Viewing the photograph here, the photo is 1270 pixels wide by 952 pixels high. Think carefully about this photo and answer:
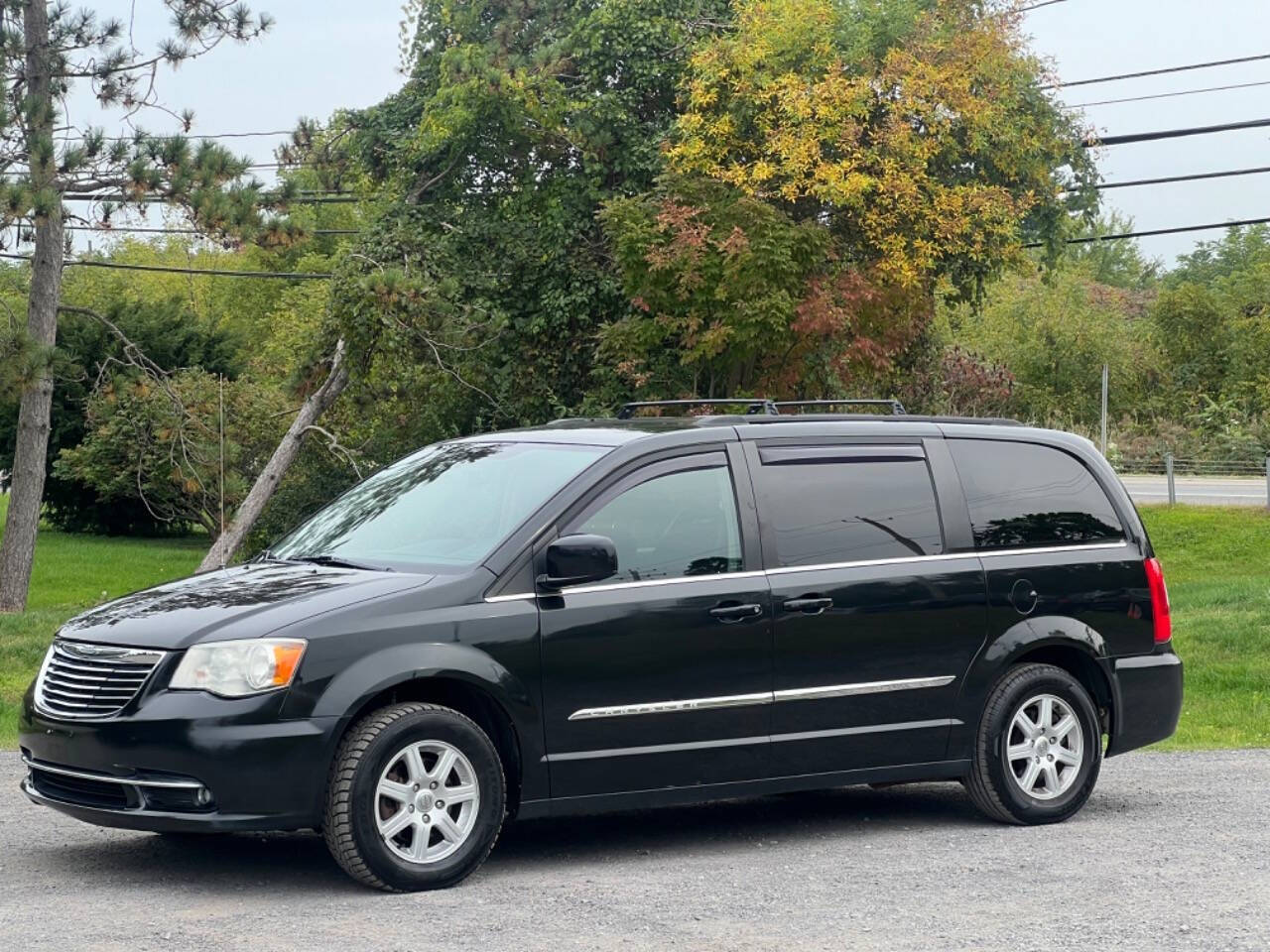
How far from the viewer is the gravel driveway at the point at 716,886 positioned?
6094 millimetres

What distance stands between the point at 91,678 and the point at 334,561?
3.82 feet

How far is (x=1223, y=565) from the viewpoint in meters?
28.2

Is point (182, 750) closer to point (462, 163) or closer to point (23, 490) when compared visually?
point (23, 490)

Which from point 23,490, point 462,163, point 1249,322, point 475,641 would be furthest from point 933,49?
point 1249,322

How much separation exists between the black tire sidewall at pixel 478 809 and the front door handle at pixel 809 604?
1489mm

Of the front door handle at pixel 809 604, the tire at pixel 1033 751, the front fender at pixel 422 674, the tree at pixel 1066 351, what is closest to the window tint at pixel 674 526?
the front door handle at pixel 809 604

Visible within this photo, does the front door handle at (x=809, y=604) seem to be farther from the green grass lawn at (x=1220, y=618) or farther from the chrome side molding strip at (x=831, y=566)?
the green grass lawn at (x=1220, y=618)

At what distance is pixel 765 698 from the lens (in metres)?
7.65

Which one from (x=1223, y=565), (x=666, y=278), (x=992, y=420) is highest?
(x=666, y=278)

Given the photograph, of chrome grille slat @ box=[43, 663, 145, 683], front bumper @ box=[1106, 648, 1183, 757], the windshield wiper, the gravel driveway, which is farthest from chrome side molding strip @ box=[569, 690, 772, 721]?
front bumper @ box=[1106, 648, 1183, 757]

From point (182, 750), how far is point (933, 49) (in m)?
20.4

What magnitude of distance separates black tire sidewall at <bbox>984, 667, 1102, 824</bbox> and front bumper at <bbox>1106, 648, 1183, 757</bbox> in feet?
0.46

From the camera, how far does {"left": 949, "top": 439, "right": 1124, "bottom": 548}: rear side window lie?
859 cm

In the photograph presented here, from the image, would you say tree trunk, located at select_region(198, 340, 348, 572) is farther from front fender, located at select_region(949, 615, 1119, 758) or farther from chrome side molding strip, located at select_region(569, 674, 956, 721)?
chrome side molding strip, located at select_region(569, 674, 956, 721)
